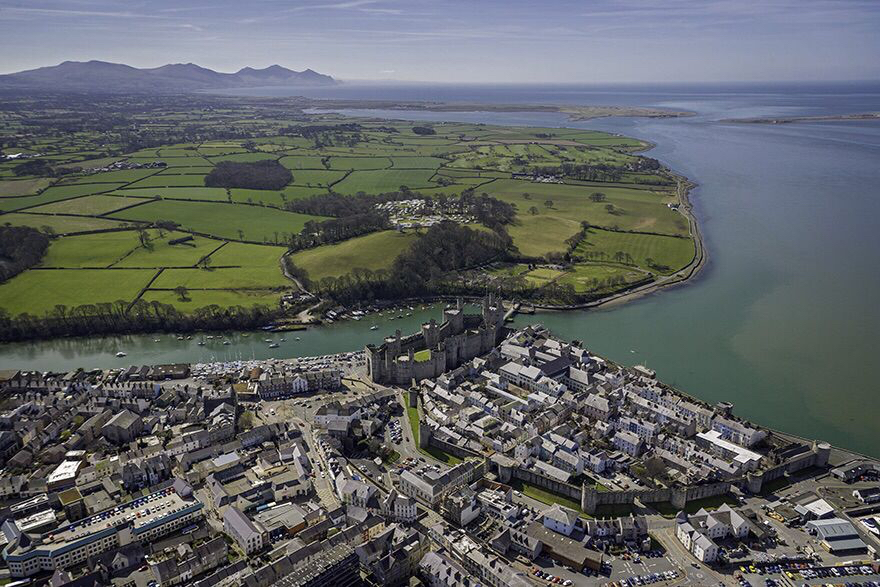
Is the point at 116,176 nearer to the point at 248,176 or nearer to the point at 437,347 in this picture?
the point at 248,176

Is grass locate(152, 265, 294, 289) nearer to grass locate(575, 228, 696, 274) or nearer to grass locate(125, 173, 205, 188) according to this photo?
grass locate(575, 228, 696, 274)

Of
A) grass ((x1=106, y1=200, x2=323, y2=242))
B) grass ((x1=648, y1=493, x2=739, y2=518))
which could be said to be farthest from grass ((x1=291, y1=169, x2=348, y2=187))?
grass ((x1=648, y1=493, x2=739, y2=518))

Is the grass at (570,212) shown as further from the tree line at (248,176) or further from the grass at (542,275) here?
the tree line at (248,176)

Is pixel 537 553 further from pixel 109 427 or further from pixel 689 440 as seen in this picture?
pixel 109 427

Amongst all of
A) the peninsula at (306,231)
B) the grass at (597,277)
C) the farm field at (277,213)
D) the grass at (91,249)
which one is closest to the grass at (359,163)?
the farm field at (277,213)

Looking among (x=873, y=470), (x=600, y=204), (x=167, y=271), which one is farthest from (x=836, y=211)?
(x=167, y=271)
